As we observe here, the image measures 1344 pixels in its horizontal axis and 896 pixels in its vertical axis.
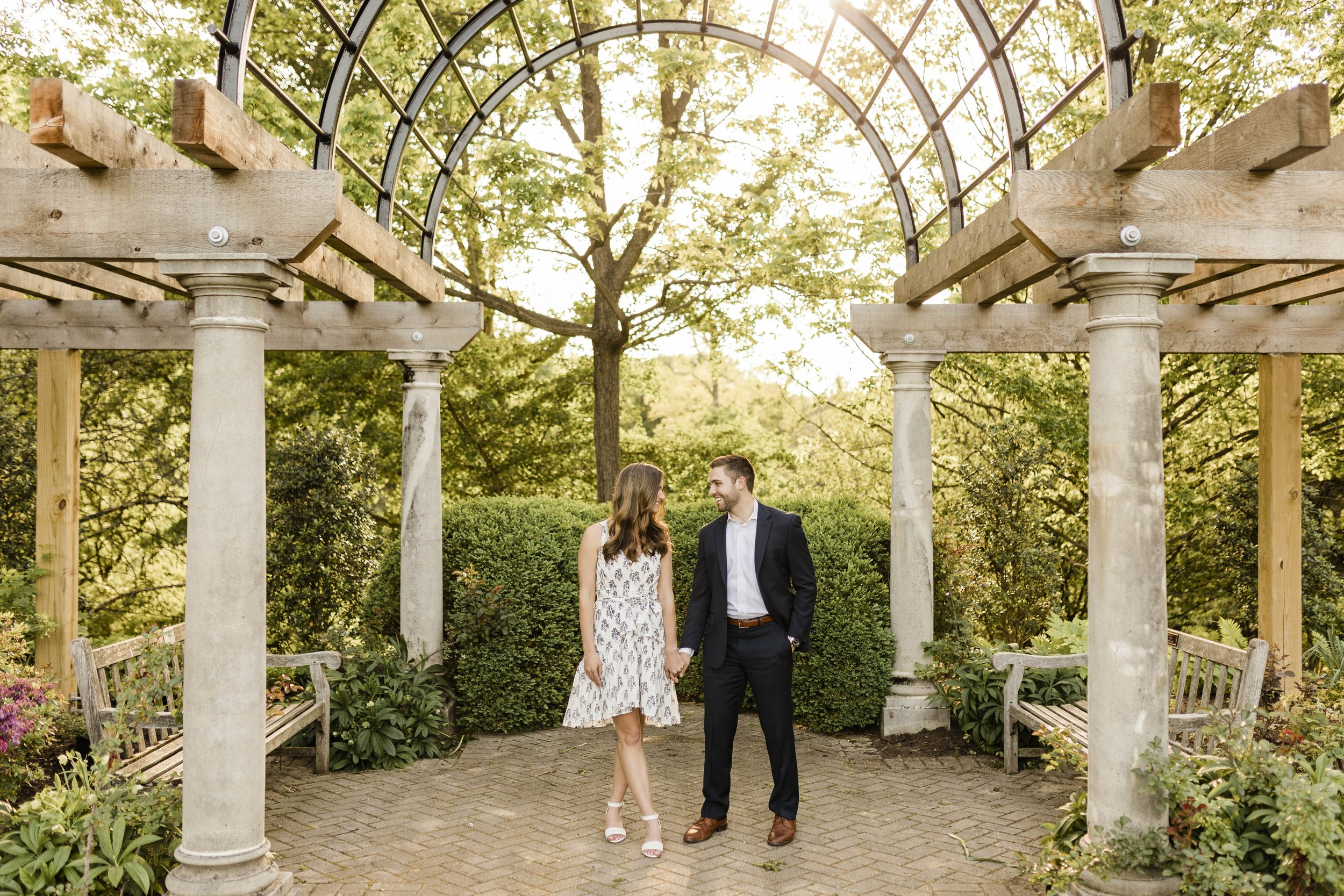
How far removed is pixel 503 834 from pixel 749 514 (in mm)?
2239

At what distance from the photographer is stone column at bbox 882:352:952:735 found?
7.27 meters

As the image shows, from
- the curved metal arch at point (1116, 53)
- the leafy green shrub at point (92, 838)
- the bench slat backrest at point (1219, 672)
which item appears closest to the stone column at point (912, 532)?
the bench slat backrest at point (1219, 672)

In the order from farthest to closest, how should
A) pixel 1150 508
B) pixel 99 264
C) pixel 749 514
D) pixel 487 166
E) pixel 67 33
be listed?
pixel 67 33, pixel 487 166, pixel 99 264, pixel 749 514, pixel 1150 508

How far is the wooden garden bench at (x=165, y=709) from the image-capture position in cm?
508

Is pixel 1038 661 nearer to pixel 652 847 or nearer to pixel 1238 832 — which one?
pixel 1238 832

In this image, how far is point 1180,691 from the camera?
5523 mm

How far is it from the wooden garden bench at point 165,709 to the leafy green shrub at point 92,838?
25 cm

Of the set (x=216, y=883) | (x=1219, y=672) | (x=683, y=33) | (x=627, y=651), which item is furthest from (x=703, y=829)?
(x=683, y=33)

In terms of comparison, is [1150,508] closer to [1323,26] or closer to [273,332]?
[273,332]

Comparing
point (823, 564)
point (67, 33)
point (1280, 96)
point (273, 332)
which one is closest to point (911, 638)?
point (823, 564)

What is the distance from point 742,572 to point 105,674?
3.87 m

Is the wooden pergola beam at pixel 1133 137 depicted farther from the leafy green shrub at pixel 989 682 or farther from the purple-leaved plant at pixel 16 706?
the purple-leaved plant at pixel 16 706

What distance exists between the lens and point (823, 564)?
24.5 ft

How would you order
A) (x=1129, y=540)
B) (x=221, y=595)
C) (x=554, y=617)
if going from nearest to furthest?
(x=1129, y=540) → (x=221, y=595) → (x=554, y=617)
